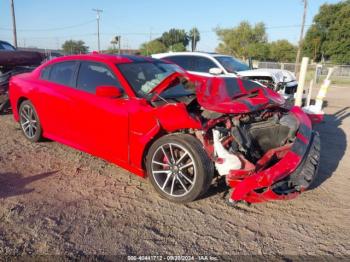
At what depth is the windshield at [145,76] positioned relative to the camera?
13.2 ft

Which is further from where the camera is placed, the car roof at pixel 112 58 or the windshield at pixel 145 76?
the car roof at pixel 112 58

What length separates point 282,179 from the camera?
3.19 metres

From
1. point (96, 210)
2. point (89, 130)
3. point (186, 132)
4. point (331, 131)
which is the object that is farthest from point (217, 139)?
point (331, 131)

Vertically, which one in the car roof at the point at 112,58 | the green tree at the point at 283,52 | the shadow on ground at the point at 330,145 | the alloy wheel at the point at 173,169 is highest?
the green tree at the point at 283,52

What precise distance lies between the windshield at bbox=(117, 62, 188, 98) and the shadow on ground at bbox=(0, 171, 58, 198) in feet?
5.57

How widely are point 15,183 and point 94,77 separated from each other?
173cm

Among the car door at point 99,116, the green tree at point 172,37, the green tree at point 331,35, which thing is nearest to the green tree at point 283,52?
the green tree at point 331,35

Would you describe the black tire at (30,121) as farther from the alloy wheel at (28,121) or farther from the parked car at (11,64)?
the parked car at (11,64)

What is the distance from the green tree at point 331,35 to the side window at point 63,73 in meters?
47.6

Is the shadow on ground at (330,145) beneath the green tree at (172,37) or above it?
beneath

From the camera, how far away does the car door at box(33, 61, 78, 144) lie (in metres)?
4.53

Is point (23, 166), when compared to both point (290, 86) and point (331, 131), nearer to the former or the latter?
point (331, 131)

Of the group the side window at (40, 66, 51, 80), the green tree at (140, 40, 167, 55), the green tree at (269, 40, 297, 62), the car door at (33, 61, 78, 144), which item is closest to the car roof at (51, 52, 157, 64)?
the car door at (33, 61, 78, 144)

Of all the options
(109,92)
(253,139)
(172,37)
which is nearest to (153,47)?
(172,37)
